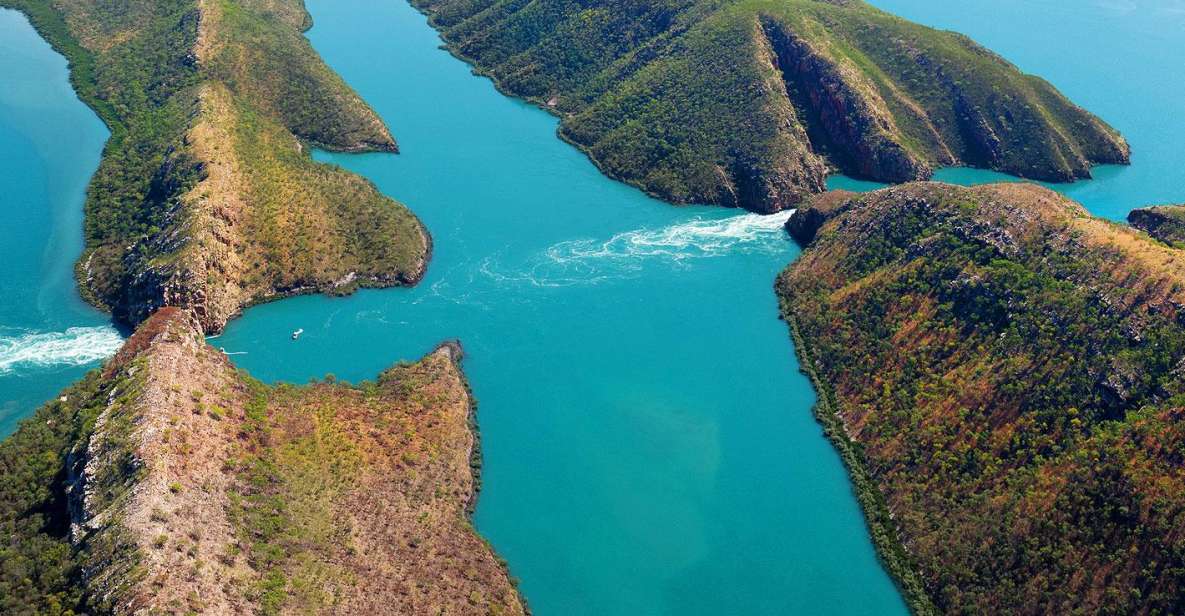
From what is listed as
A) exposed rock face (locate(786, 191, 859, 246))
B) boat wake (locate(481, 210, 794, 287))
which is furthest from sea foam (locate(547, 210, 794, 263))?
exposed rock face (locate(786, 191, 859, 246))

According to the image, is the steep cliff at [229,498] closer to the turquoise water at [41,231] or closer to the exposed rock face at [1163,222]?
the turquoise water at [41,231]

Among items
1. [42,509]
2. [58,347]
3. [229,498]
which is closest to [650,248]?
[229,498]

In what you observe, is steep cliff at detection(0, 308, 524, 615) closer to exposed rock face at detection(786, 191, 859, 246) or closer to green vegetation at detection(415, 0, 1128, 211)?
exposed rock face at detection(786, 191, 859, 246)

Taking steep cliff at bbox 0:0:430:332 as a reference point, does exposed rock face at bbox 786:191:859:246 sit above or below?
above

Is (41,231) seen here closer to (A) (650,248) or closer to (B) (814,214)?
(A) (650,248)

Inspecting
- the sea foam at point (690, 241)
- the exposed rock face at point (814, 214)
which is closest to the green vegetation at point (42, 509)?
the sea foam at point (690, 241)
